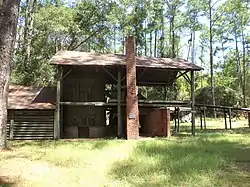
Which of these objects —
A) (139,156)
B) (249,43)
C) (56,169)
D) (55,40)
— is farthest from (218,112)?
(56,169)

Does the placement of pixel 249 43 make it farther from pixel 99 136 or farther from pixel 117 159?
pixel 117 159

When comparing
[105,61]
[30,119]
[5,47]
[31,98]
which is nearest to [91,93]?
[105,61]

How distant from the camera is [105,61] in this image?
19781 millimetres

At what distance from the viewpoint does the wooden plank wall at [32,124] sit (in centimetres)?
1932

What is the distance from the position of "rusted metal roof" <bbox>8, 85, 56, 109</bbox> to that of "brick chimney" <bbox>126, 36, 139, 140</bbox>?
4813 mm

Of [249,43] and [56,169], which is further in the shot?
[249,43]

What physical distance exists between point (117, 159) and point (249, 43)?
41634mm

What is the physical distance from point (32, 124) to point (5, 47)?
7.78 m

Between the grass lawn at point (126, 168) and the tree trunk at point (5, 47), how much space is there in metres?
1.45

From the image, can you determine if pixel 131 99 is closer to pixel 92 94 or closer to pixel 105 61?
pixel 105 61

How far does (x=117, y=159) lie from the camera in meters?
10.9

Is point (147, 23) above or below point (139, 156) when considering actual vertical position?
above

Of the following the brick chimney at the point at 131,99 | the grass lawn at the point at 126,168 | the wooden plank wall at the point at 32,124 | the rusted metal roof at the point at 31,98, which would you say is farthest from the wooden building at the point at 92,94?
the grass lawn at the point at 126,168

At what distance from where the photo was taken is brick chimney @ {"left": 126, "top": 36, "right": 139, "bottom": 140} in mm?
18648
